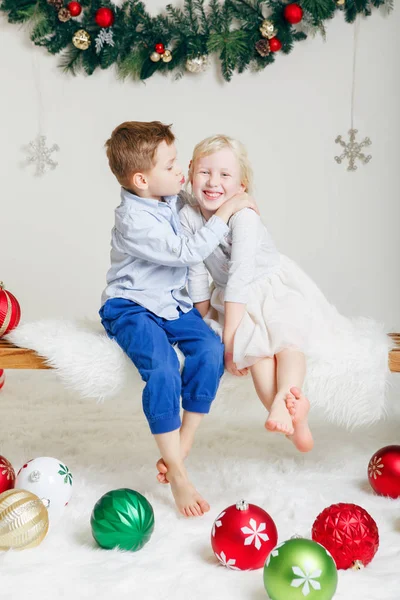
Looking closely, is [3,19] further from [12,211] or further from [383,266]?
[383,266]

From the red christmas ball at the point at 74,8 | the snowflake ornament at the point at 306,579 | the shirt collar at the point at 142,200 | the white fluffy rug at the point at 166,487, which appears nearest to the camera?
the snowflake ornament at the point at 306,579

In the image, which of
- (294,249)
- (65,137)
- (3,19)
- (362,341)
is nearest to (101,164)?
(65,137)

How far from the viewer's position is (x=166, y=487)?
2.07m

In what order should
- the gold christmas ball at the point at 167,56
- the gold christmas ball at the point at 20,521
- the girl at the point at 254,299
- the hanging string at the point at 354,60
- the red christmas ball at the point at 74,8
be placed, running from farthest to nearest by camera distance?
the hanging string at the point at 354,60 < the gold christmas ball at the point at 167,56 < the red christmas ball at the point at 74,8 < the girl at the point at 254,299 < the gold christmas ball at the point at 20,521

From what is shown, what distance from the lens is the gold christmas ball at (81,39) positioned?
3.27 meters

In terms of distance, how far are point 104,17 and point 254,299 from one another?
172 centimetres

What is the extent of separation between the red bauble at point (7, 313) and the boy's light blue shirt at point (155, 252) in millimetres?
257

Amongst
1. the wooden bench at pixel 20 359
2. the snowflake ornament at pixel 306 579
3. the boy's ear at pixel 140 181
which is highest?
the boy's ear at pixel 140 181

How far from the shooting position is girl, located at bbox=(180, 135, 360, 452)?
195 cm

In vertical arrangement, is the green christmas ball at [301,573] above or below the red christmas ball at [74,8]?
below

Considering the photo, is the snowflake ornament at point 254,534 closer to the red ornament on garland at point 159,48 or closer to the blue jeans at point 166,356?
the blue jeans at point 166,356

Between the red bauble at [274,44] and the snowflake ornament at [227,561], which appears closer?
the snowflake ornament at [227,561]

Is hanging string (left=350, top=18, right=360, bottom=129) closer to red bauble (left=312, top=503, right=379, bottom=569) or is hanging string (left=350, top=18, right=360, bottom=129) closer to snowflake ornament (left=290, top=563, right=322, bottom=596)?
red bauble (left=312, top=503, right=379, bottom=569)

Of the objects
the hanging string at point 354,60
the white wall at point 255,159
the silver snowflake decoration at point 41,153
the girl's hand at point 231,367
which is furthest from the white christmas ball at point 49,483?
the hanging string at point 354,60
